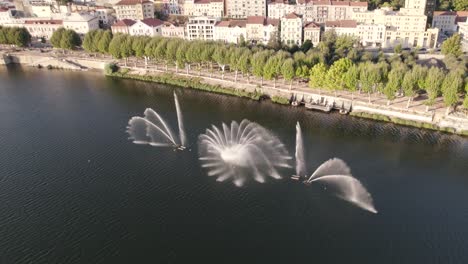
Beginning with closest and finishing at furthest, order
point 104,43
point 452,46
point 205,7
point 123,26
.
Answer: point 452,46 < point 104,43 < point 123,26 < point 205,7

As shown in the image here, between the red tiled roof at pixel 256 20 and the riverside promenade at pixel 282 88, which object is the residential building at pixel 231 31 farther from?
the riverside promenade at pixel 282 88

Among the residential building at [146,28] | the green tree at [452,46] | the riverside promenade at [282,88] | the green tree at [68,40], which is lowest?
the riverside promenade at [282,88]

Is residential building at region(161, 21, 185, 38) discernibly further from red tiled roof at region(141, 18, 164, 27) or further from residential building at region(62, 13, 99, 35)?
residential building at region(62, 13, 99, 35)

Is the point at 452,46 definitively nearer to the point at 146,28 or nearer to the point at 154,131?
A: the point at 154,131

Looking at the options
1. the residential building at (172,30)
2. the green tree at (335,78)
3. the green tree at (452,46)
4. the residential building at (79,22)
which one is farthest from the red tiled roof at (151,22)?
the green tree at (452,46)

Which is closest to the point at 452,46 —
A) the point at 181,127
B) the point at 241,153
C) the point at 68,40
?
the point at 241,153

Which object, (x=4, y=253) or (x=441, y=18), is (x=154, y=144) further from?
(x=441, y=18)
